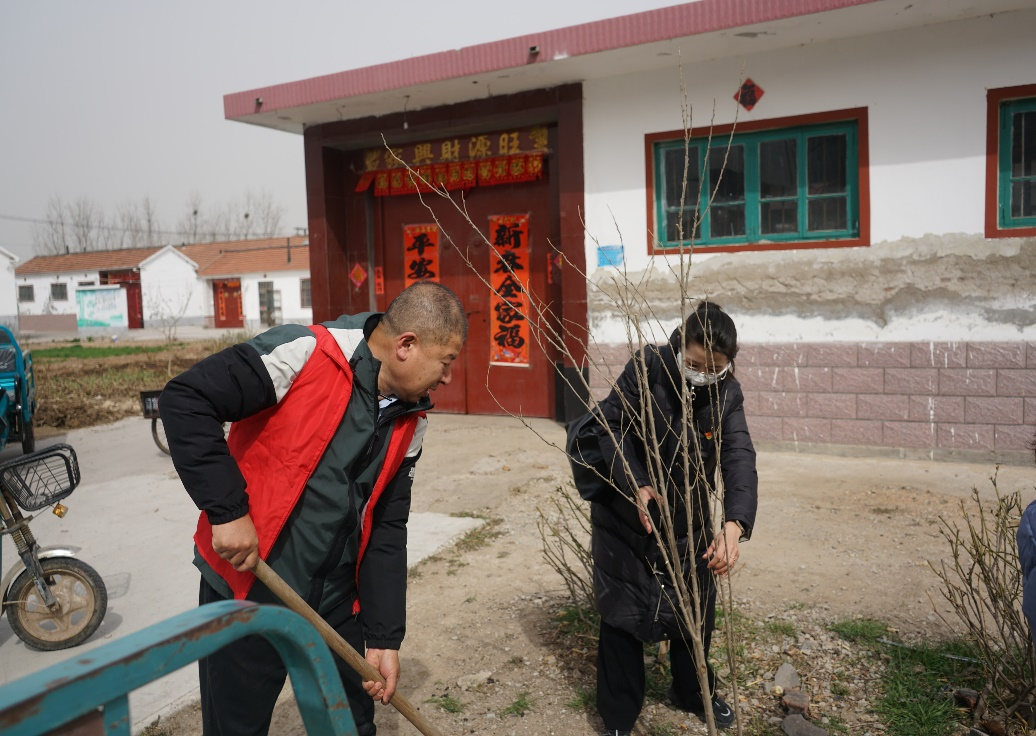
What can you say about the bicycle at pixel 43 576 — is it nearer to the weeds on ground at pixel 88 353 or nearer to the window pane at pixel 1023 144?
the window pane at pixel 1023 144

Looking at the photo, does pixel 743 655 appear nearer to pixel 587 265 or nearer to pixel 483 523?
pixel 483 523

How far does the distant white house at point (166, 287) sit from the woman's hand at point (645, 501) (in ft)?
110

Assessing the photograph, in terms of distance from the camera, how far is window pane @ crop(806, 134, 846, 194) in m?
6.36

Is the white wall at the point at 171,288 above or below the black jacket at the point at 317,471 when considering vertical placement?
above

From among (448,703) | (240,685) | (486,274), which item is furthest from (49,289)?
(240,685)

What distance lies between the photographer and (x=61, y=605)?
331 centimetres

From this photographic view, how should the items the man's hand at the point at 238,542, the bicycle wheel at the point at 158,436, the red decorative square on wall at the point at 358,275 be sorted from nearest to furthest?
the man's hand at the point at 238,542 < the bicycle wheel at the point at 158,436 < the red decorative square on wall at the point at 358,275

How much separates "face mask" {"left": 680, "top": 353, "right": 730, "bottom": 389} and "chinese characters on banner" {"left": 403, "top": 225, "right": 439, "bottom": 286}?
20.9 ft


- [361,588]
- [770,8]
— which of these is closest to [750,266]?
[770,8]

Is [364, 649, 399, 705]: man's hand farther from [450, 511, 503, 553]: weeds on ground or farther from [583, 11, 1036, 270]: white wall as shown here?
[583, 11, 1036, 270]: white wall

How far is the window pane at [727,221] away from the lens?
6699 mm

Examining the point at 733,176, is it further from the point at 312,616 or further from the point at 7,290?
the point at 7,290

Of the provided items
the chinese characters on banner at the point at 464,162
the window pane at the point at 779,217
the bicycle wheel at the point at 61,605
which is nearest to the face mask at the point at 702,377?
the bicycle wheel at the point at 61,605

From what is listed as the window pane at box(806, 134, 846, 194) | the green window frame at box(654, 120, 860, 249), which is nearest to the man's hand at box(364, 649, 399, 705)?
the green window frame at box(654, 120, 860, 249)
